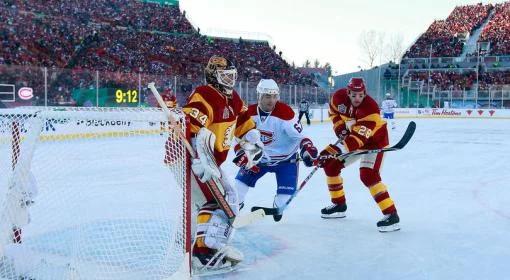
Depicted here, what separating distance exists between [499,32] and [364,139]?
26.0m

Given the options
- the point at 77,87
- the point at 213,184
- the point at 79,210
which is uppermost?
the point at 77,87

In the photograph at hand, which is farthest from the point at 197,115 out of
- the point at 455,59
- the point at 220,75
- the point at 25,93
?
the point at 455,59

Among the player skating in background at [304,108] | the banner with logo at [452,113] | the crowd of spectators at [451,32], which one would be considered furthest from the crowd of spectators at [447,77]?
the player skating in background at [304,108]

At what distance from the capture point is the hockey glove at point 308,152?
3383mm

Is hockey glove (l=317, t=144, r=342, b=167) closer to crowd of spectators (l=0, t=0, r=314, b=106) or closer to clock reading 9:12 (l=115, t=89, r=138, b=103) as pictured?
crowd of spectators (l=0, t=0, r=314, b=106)

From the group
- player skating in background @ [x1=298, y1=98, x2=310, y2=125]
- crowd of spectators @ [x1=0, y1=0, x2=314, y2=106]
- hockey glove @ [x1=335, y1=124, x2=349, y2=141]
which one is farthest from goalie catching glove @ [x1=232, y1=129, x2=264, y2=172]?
player skating in background @ [x1=298, y1=98, x2=310, y2=125]

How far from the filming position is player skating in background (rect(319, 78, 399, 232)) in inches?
136

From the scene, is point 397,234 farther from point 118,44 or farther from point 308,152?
point 118,44

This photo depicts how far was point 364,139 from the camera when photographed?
3.42 meters

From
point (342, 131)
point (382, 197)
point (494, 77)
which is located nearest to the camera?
point (382, 197)

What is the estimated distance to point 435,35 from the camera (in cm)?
2830

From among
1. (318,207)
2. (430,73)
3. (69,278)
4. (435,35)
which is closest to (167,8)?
(430,73)

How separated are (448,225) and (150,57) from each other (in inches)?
630

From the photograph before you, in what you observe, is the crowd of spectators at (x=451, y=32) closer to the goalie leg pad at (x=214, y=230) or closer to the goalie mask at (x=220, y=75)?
the goalie mask at (x=220, y=75)
